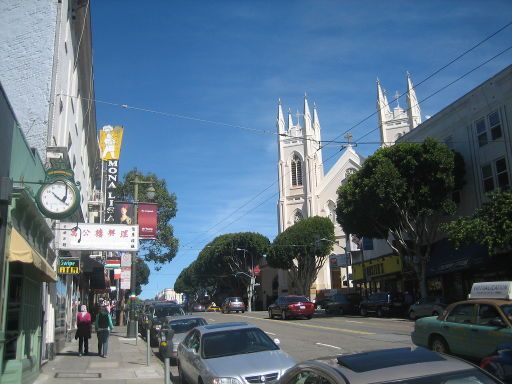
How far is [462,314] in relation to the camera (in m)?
11.5

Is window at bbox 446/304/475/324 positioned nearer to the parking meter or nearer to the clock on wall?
the parking meter

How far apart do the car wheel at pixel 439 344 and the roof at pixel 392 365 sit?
8275 millimetres

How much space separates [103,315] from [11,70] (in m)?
8.00

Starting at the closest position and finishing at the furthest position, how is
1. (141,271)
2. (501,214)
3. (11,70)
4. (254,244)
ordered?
(11,70) < (501,214) < (254,244) < (141,271)

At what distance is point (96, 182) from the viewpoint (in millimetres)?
39750

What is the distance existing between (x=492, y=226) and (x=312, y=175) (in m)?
53.7

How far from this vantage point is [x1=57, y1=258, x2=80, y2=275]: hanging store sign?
17.5 m

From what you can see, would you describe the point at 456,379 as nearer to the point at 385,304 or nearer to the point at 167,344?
the point at 167,344

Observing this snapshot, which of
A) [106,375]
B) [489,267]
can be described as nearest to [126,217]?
[106,375]

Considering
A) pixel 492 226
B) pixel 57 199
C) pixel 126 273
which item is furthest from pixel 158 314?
pixel 492 226

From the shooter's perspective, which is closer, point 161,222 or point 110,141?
point 110,141

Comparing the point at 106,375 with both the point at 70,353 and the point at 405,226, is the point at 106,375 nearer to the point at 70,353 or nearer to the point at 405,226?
the point at 70,353

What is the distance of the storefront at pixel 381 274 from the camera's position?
40.8m

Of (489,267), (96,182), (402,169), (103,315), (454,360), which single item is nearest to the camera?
(454,360)
